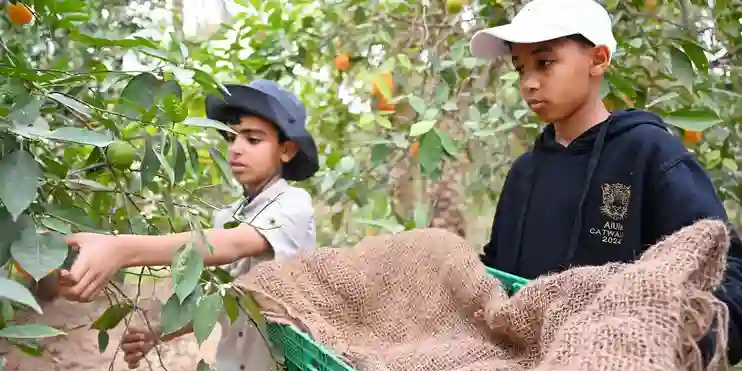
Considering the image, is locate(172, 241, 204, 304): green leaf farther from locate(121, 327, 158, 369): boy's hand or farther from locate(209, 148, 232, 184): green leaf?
locate(121, 327, 158, 369): boy's hand

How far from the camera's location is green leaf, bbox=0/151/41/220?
0.48 m

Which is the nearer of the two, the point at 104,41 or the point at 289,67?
the point at 104,41

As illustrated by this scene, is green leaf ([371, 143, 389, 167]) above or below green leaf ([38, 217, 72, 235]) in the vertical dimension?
below

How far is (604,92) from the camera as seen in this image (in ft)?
3.46

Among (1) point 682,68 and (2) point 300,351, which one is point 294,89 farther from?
(2) point 300,351

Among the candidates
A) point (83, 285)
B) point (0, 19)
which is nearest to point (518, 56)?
point (83, 285)

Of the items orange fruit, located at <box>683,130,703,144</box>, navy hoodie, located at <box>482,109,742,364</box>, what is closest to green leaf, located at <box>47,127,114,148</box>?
navy hoodie, located at <box>482,109,742,364</box>

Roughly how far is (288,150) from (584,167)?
468mm

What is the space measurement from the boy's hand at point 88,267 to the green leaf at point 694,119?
76cm

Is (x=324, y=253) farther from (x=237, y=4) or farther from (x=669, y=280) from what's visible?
(x=237, y=4)

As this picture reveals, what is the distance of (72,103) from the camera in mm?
628

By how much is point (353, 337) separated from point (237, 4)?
52.3 inches

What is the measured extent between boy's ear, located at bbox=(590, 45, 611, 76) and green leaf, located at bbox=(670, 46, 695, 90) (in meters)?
0.30

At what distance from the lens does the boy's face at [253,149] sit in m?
1.05
